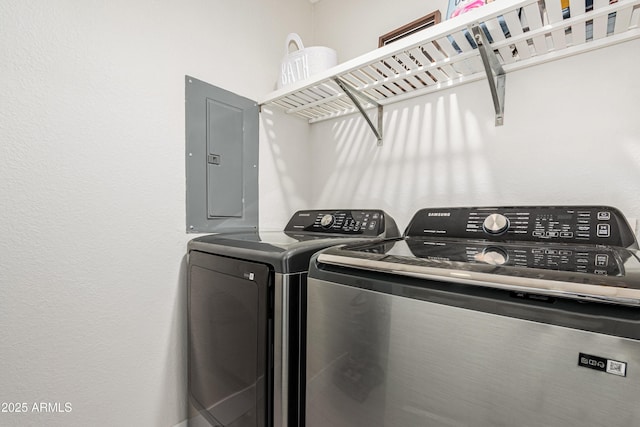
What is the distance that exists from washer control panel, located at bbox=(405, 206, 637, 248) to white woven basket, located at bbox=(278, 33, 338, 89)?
0.88 metres

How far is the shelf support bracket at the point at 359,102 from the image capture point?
4.48 ft

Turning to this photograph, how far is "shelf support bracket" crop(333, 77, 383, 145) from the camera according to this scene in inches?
53.7

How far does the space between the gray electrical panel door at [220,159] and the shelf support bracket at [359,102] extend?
0.53 metres

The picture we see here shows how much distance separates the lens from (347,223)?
1420 millimetres

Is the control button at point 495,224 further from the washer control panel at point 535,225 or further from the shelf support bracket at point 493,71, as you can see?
the shelf support bracket at point 493,71

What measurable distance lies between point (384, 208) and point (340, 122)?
2.01ft

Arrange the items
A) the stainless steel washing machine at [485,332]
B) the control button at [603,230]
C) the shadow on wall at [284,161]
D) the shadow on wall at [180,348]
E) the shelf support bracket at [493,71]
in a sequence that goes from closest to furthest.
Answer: the stainless steel washing machine at [485,332]
the control button at [603,230]
the shelf support bracket at [493,71]
the shadow on wall at [180,348]
the shadow on wall at [284,161]

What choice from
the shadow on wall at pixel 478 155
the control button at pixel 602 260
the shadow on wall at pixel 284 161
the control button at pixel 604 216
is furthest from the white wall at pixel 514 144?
the control button at pixel 602 260

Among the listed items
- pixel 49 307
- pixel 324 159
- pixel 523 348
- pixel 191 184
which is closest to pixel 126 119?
pixel 191 184

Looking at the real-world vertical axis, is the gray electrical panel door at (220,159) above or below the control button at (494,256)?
above

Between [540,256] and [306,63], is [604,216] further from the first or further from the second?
[306,63]

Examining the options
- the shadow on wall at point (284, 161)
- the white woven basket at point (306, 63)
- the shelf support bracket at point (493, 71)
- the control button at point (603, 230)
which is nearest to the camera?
the control button at point (603, 230)

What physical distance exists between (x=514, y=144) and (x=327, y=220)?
0.87 meters

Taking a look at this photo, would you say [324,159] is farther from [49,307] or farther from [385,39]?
[49,307]
